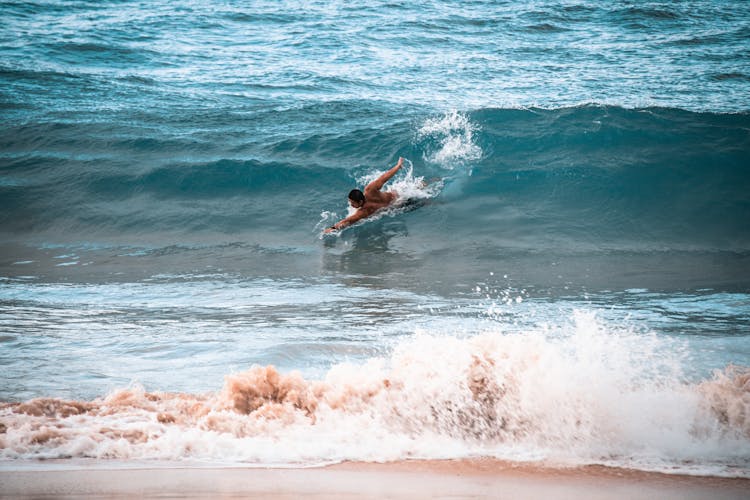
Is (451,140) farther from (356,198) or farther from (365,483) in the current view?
(365,483)

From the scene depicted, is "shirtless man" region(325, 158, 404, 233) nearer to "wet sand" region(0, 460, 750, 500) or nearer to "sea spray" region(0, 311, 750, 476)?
"sea spray" region(0, 311, 750, 476)

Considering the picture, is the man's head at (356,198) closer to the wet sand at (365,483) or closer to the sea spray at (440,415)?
the sea spray at (440,415)

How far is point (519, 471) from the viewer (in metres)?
3.30

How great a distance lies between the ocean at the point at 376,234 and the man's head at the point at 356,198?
56 cm

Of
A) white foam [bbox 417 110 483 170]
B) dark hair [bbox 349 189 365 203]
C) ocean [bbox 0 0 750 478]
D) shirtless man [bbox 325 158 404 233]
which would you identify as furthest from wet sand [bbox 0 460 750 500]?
white foam [bbox 417 110 483 170]

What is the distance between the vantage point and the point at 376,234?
380 inches

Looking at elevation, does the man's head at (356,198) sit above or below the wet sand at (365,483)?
above

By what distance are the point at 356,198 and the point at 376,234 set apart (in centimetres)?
65

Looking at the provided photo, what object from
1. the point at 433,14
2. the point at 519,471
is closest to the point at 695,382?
the point at 519,471

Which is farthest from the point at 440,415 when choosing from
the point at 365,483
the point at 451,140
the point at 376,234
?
the point at 451,140

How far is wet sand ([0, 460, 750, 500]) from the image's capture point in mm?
2988

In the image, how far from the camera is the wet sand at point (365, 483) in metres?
2.99

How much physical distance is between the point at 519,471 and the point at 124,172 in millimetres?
10814

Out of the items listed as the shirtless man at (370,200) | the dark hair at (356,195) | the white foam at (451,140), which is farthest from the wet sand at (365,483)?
the white foam at (451,140)
